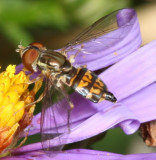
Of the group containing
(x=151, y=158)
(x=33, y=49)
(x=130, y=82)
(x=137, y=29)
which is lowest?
(x=151, y=158)

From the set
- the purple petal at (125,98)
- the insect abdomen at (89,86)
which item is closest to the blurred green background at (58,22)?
the purple petal at (125,98)

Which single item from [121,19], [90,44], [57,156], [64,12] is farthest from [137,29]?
[64,12]

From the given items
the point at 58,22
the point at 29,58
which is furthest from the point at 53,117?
the point at 58,22

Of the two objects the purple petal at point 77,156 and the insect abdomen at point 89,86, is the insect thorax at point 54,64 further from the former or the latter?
the purple petal at point 77,156

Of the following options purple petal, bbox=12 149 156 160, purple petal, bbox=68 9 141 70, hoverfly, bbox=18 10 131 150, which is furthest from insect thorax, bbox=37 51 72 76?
purple petal, bbox=12 149 156 160

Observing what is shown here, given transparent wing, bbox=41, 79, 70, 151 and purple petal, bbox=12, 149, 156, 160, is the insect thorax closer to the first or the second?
transparent wing, bbox=41, 79, 70, 151

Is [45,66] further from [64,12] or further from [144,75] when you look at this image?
[64,12]

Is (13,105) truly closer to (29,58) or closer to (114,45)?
(29,58)
